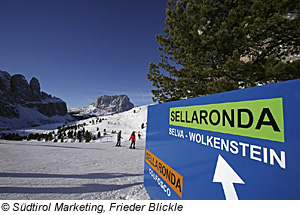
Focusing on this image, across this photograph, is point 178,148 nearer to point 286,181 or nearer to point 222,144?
point 222,144

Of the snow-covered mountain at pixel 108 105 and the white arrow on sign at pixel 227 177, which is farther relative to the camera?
the snow-covered mountain at pixel 108 105

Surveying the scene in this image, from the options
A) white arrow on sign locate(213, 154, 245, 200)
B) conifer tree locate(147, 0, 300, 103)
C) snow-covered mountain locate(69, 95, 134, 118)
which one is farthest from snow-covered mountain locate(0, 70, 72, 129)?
white arrow on sign locate(213, 154, 245, 200)

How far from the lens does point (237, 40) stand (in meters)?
4.68

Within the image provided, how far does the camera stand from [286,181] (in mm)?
1127

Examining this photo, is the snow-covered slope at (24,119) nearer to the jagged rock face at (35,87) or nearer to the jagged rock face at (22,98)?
the jagged rock face at (22,98)

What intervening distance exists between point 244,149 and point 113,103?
19656 cm

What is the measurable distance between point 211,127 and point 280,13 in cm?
518

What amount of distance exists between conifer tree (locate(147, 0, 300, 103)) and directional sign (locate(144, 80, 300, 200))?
2891 mm

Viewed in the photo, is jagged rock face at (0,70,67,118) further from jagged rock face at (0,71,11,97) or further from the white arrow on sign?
the white arrow on sign

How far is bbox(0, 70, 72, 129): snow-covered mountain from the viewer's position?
263ft

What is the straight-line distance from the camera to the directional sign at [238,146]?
1139 mm

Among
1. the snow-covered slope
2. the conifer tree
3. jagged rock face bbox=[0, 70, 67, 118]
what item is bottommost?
the snow-covered slope

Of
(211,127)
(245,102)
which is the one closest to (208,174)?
(211,127)

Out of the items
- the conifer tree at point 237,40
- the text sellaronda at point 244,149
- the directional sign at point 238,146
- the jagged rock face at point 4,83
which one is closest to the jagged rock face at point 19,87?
the jagged rock face at point 4,83
